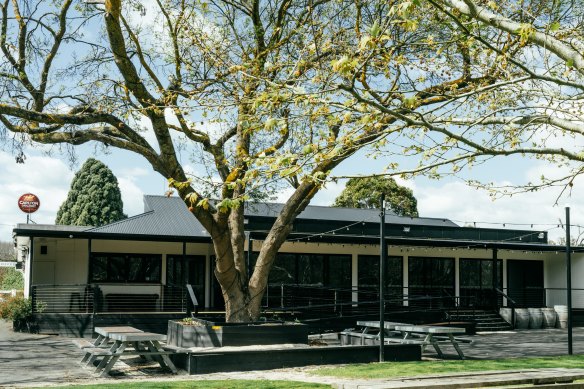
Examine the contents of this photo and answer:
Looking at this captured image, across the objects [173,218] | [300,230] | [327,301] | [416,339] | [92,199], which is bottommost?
[416,339]

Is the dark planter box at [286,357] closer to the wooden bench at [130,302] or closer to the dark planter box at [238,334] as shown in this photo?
the dark planter box at [238,334]

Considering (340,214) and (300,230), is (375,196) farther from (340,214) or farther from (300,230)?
(300,230)

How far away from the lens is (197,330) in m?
15.4

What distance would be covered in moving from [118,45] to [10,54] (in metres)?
3.39

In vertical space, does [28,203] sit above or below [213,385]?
above

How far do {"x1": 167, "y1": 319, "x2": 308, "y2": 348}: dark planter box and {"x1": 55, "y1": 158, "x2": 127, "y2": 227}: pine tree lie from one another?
102 ft

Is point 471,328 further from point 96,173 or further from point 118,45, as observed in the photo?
A: point 96,173

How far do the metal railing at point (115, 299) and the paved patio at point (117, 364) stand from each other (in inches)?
66.2

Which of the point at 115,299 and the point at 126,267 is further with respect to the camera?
the point at 126,267

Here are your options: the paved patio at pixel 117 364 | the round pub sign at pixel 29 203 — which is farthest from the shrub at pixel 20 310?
the round pub sign at pixel 29 203

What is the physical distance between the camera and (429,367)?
13.0m

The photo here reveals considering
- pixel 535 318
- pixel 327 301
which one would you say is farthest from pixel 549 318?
pixel 327 301

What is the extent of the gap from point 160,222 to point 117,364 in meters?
12.3

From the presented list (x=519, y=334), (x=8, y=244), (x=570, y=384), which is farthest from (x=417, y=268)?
(x=8, y=244)
